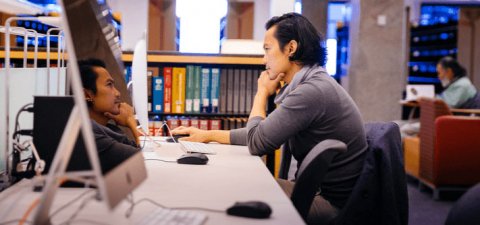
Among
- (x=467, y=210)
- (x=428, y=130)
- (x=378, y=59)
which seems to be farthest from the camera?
(x=378, y=59)

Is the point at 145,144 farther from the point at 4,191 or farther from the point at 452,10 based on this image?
the point at 452,10

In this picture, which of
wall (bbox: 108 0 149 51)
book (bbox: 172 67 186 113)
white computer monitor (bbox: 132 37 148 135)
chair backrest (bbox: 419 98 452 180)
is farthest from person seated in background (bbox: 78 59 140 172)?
wall (bbox: 108 0 149 51)

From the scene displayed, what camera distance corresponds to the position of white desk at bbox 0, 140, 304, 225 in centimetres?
127

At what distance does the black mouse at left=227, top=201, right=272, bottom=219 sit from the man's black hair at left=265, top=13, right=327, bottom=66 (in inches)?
48.6

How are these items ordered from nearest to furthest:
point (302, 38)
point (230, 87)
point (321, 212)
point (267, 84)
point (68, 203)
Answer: point (68, 203) → point (321, 212) → point (302, 38) → point (267, 84) → point (230, 87)

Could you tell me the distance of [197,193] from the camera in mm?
1556

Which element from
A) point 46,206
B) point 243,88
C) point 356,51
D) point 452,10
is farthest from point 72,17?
point 452,10

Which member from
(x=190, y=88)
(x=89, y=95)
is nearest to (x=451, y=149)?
(x=190, y=88)

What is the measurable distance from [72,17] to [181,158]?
1.02 m

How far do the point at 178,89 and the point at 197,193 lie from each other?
215 centimetres

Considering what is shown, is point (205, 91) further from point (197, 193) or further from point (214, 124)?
point (197, 193)

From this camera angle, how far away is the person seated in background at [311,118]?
7.02ft

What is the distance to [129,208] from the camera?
132cm

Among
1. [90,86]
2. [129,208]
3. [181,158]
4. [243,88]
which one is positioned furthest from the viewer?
[243,88]
